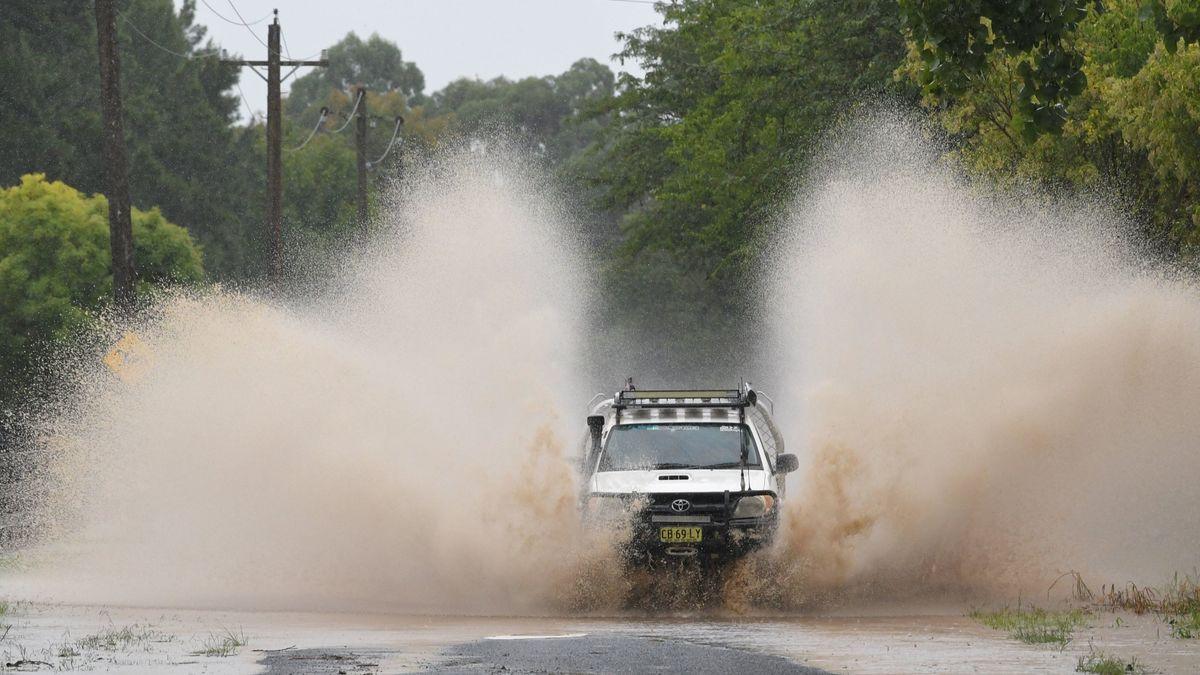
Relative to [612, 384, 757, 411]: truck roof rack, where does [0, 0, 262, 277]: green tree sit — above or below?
above

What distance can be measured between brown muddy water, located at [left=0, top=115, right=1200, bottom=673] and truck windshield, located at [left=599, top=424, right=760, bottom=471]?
22.9 inches

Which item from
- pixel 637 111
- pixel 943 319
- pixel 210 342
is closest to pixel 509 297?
pixel 210 342

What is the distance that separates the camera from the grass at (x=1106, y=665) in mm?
10352

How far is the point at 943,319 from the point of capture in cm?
2059

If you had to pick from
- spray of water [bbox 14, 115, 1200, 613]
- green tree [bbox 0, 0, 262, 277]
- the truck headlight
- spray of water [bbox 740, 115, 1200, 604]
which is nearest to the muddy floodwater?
the truck headlight

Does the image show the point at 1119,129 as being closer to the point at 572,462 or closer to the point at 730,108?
the point at 572,462

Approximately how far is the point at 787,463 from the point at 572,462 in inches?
79.6

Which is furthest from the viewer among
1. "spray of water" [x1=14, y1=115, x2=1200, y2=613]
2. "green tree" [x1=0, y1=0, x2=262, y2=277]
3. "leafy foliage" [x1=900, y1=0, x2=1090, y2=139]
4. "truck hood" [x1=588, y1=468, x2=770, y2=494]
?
"green tree" [x1=0, y1=0, x2=262, y2=277]

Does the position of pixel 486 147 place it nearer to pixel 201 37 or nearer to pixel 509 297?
pixel 509 297

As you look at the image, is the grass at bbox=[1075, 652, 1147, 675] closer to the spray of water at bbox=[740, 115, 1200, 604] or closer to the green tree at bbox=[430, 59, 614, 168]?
the spray of water at bbox=[740, 115, 1200, 604]

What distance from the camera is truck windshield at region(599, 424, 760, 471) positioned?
55.1ft

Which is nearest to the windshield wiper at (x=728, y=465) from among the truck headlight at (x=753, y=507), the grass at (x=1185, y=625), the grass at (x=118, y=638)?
the truck headlight at (x=753, y=507)

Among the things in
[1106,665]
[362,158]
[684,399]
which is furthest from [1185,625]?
[362,158]

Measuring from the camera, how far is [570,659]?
36.8 feet
